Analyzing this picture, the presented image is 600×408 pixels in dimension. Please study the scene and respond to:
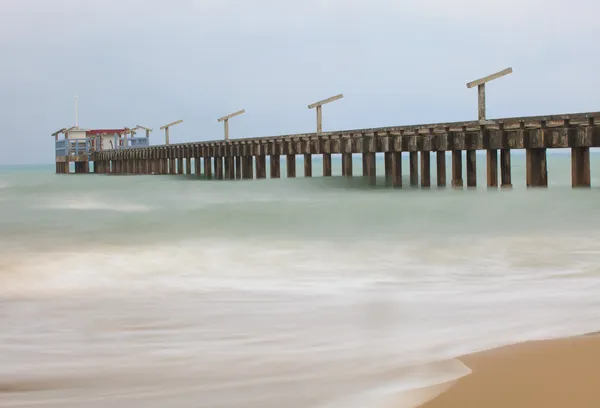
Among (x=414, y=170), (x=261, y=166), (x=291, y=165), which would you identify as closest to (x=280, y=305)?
(x=414, y=170)

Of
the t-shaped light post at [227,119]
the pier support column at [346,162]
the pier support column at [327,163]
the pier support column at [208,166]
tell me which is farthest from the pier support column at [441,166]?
the pier support column at [208,166]

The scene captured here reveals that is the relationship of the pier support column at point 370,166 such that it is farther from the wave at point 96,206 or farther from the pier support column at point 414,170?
the wave at point 96,206

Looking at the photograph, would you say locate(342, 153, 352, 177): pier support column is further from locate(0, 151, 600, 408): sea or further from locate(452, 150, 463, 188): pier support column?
locate(0, 151, 600, 408): sea

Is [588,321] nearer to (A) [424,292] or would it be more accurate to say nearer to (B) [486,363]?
(B) [486,363]

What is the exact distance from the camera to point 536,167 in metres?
18.8

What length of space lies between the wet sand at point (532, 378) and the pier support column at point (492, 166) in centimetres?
1568

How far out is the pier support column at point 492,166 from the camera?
20156mm

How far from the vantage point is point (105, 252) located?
1015cm

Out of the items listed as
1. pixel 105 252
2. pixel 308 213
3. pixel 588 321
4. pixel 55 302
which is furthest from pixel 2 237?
pixel 588 321

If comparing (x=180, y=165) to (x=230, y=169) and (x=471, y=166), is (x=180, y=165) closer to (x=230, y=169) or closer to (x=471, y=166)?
(x=230, y=169)

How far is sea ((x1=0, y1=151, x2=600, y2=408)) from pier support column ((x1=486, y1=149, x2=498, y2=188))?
6.40 meters

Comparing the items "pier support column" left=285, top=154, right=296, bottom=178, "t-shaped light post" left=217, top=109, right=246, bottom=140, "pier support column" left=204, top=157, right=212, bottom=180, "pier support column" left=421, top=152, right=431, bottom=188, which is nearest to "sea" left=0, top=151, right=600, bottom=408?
"pier support column" left=421, top=152, right=431, bottom=188

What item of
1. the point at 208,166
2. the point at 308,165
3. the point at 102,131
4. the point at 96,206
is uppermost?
the point at 102,131

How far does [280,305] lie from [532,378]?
2.63m
